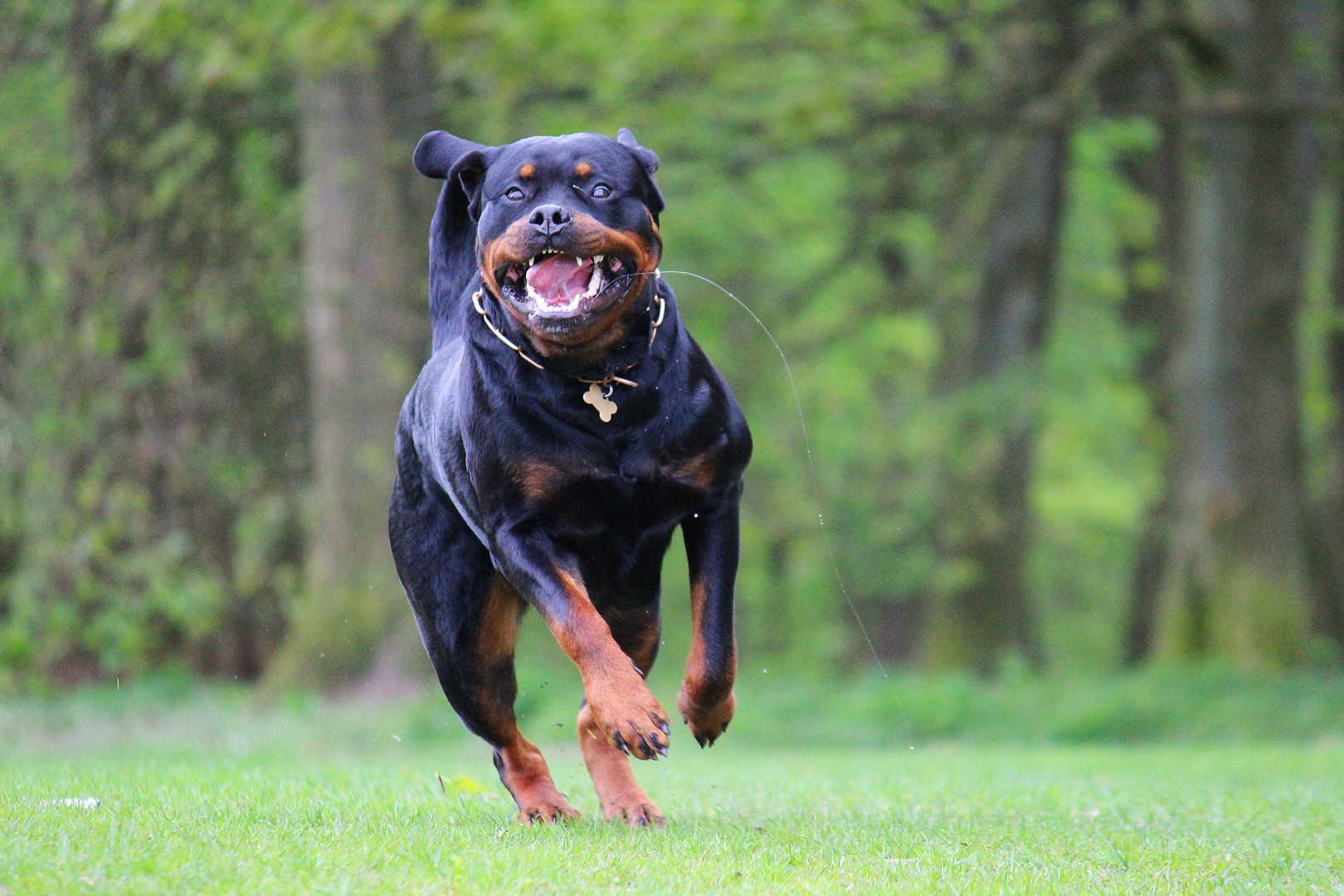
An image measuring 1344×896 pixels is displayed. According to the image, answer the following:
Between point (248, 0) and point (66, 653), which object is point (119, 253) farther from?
point (66, 653)

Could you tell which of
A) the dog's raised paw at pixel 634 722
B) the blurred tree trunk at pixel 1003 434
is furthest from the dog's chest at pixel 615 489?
the blurred tree trunk at pixel 1003 434

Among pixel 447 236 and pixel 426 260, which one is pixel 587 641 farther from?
pixel 426 260

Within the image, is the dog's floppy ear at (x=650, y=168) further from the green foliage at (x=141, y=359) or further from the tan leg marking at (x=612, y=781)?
the green foliage at (x=141, y=359)

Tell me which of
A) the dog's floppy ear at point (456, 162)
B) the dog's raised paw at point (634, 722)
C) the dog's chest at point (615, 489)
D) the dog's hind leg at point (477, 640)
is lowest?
the dog's hind leg at point (477, 640)

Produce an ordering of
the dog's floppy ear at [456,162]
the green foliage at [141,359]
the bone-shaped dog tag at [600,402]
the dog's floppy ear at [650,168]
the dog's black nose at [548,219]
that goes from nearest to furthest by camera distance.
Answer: the dog's black nose at [548,219] < the bone-shaped dog tag at [600,402] < the dog's floppy ear at [650,168] < the dog's floppy ear at [456,162] < the green foliage at [141,359]

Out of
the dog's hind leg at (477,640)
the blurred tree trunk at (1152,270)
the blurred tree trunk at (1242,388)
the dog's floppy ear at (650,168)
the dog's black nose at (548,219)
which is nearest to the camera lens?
the dog's black nose at (548,219)

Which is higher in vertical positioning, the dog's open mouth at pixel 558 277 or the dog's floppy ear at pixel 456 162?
the dog's floppy ear at pixel 456 162

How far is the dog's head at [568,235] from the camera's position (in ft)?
16.1

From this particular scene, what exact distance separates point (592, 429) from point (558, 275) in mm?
481

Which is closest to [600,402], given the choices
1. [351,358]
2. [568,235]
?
[568,235]

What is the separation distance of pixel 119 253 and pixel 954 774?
9459 millimetres

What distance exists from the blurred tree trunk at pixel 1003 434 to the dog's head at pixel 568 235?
40.5ft

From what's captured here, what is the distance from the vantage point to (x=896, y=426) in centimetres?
1995

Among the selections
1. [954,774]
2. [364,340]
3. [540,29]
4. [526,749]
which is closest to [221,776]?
[526,749]
